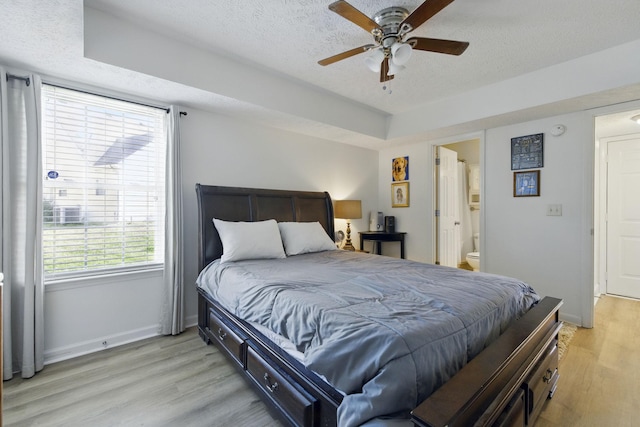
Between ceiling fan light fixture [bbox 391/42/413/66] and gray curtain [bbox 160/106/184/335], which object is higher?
ceiling fan light fixture [bbox 391/42/413/66]

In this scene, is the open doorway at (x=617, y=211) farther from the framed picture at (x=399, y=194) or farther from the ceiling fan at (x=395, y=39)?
the ceiling fan at (x=395, y=39)

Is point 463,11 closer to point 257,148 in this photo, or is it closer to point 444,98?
point 444,98

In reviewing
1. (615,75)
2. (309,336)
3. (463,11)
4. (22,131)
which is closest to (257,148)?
(22,131)

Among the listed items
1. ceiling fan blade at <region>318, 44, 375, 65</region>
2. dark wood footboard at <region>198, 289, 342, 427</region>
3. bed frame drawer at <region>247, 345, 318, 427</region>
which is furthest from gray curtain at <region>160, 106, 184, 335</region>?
ceiling fan blade at <region>318, 44, 375, 65</region>

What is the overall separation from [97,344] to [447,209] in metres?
4.70

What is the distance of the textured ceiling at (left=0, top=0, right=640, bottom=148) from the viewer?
1.91 m

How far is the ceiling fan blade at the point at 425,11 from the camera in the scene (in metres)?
1.56

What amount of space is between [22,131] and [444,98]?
4127 mm

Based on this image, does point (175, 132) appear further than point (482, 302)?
Yes

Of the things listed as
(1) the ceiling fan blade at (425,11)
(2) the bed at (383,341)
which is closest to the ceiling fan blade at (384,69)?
(1) the ceiling fan blade at (425,11)

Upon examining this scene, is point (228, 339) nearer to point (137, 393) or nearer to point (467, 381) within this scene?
point (137, 393)

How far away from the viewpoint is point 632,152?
3785mm

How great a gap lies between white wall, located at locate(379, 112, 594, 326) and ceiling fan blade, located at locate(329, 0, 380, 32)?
2.66 meters

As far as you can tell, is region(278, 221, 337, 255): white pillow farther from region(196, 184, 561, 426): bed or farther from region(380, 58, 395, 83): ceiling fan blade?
region(380, 58, 395, 83): ceiling fan blade
